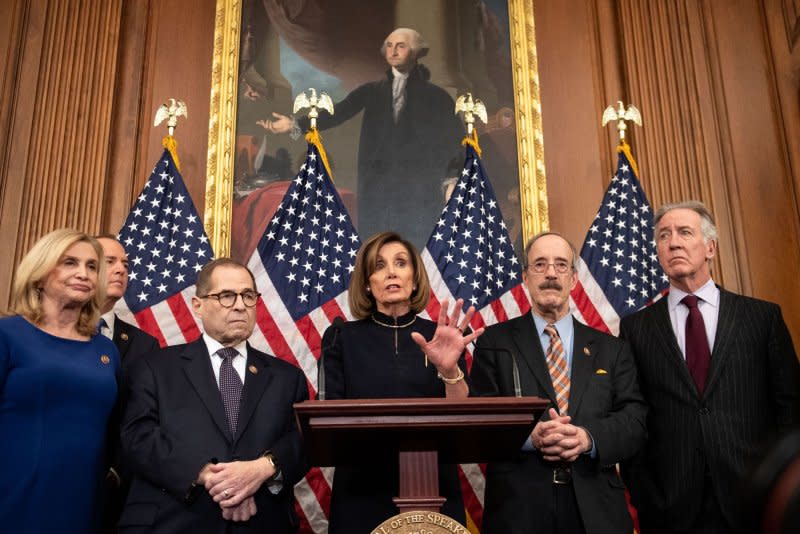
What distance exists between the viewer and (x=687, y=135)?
5.46m

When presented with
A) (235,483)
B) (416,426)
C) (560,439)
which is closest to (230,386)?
(235,483)

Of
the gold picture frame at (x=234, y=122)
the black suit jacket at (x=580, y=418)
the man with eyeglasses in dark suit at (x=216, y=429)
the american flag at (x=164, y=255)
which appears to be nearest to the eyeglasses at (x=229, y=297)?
the man with eyeglasses in dark suit at (x=216, y=429)

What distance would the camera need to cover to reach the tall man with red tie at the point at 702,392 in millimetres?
3070

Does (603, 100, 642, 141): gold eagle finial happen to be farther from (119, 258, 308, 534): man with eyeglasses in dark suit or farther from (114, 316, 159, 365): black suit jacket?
(114, 316, 159, 365): black suit jacket

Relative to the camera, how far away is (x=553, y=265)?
135 inches

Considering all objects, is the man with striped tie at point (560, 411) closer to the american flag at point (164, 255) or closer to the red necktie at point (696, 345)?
the red necktie at point (696, 345)

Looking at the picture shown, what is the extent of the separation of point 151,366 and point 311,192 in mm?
2095

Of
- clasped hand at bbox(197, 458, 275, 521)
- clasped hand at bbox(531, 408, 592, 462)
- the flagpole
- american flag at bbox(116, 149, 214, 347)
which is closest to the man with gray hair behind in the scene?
the flagpole

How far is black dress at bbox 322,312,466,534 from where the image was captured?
9.86 ft

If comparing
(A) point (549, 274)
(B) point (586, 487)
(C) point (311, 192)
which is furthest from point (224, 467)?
(C) point (311, 192)

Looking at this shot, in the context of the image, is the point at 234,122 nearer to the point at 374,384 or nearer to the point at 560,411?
the point at 374,384

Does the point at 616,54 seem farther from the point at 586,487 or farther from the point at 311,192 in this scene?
the point at 586,487

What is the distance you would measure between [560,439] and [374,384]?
0.75m

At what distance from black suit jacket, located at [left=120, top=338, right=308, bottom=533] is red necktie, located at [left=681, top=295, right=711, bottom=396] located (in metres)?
1.56
